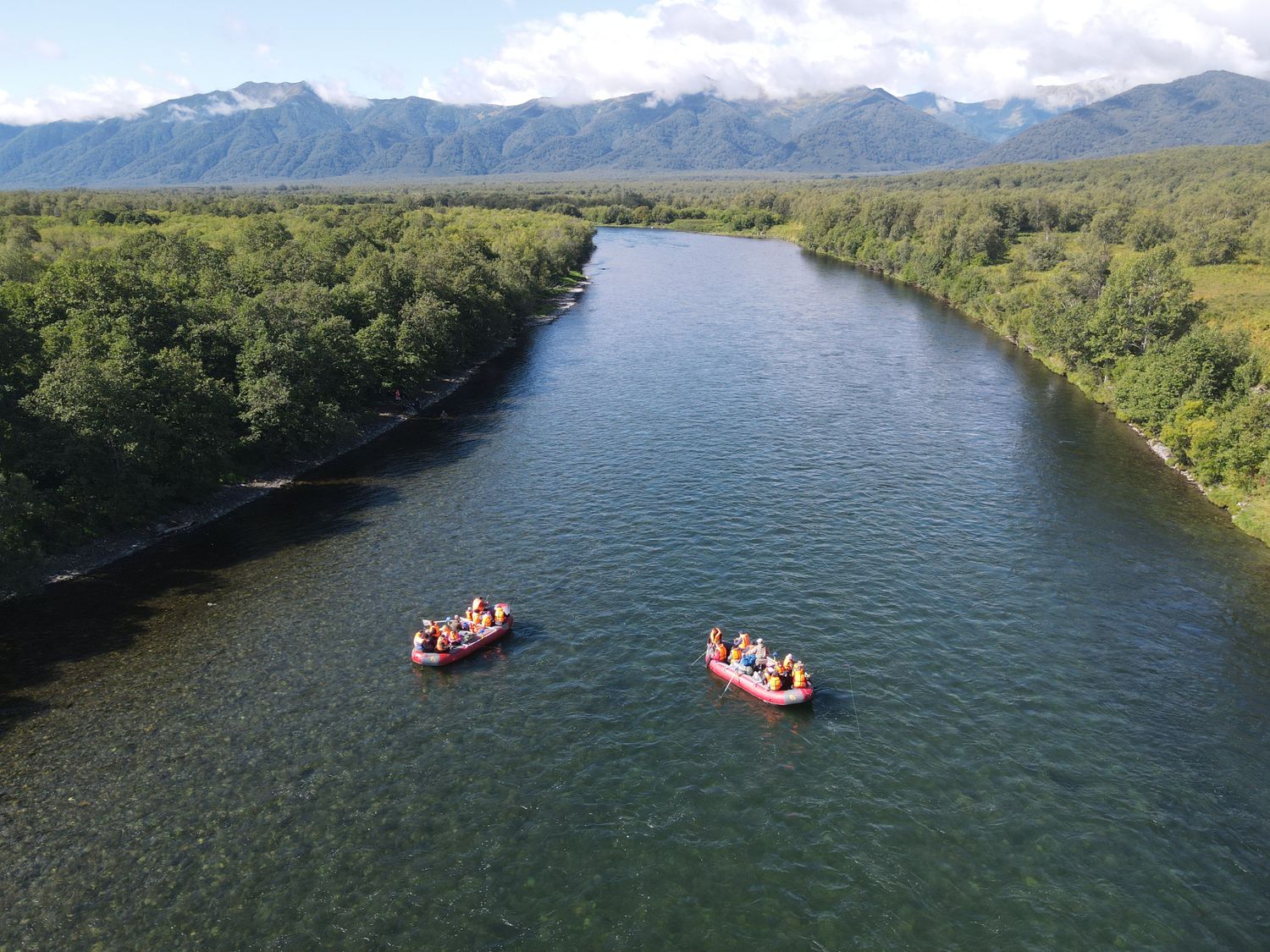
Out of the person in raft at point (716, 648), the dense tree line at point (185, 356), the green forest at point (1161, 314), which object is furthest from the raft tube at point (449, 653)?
the green forest at point (1161, 314)

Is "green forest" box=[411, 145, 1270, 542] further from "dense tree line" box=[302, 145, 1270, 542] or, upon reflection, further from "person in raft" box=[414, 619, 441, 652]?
"person in raft" box=[414, 619, 441, 652]

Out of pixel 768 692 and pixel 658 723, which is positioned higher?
pixel 768 692

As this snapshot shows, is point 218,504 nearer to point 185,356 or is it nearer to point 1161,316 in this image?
point 185,356

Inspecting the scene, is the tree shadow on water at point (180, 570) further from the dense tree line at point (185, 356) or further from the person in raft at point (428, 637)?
the person in raft at point (428, 637)

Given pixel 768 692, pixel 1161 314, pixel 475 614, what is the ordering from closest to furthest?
pixel 768 692 < pixel 475 614 < pixel 1161 314

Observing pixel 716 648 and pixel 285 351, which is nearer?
pixel 716 648

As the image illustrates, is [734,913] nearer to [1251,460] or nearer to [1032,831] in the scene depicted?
[1032,831]

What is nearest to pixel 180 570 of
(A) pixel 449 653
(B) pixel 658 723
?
(A) pixel 449 653

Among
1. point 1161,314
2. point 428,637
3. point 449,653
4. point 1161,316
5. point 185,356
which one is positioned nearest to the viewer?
point 449,653
